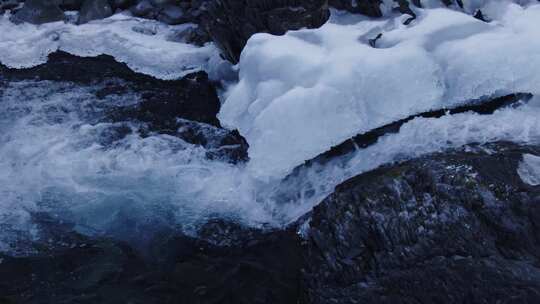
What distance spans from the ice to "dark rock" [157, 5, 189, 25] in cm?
576

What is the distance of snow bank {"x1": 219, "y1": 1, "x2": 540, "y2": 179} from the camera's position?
15.0 ft

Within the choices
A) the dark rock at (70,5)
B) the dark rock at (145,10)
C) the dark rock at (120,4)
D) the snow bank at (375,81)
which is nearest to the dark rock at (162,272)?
the snow bank at (375,81)


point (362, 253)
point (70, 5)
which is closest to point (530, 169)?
point (362, 253)

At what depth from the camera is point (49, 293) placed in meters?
4.06

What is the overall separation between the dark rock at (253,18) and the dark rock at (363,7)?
0.21m

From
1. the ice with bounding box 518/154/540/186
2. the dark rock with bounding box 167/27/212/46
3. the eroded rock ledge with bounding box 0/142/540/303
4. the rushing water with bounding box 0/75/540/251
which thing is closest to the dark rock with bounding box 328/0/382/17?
the rushing water with bounding box 0/75/540/251

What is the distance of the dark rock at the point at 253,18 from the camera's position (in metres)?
5.89

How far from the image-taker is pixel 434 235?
370cm

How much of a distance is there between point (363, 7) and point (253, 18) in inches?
50.3

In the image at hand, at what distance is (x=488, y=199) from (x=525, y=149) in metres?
0.70

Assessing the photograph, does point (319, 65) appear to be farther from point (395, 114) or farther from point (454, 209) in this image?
point (454, 209)

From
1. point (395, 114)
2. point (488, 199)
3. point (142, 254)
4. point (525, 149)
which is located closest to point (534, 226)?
point (488, 199)

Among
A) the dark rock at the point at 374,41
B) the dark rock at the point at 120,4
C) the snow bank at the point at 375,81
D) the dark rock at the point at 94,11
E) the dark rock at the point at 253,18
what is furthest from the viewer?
the dark rock at the point at 120,4

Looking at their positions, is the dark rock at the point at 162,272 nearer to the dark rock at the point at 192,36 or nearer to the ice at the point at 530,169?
the ice at the point at 530,169
